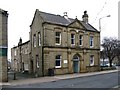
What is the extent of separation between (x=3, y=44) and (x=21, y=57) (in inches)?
981

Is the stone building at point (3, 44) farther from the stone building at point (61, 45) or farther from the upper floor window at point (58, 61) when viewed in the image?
the upper floor window at point (58, 61)

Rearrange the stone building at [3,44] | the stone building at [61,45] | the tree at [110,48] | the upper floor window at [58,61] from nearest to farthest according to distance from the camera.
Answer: the stone building at [3,44], the stone building at [61,45], the upper floor window at [58,61], the tree at [110,48]

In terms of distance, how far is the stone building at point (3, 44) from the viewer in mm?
24344

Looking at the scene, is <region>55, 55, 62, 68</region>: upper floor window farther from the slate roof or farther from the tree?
the tree

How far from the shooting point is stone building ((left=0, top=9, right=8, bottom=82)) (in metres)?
24.3

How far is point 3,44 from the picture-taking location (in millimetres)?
24719

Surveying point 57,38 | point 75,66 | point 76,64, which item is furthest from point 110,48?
point 57,38

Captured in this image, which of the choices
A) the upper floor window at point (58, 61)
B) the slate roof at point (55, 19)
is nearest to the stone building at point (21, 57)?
the slate roof at point (55, 19)

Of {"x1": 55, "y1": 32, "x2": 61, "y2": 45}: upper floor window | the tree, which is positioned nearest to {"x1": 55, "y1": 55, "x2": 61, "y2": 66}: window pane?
{"x1": 55, "y1": 32, "x2": 61, "y2": 45}: upper floor window

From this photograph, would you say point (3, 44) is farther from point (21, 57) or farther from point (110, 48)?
point (110, 48)

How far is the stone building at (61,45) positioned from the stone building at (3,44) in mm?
7786

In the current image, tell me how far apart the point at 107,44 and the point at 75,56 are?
3071 centimetres

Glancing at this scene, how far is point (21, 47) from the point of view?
165 ft

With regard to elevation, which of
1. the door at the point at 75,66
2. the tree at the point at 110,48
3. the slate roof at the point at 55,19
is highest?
the slate roof at the point at 55,19
